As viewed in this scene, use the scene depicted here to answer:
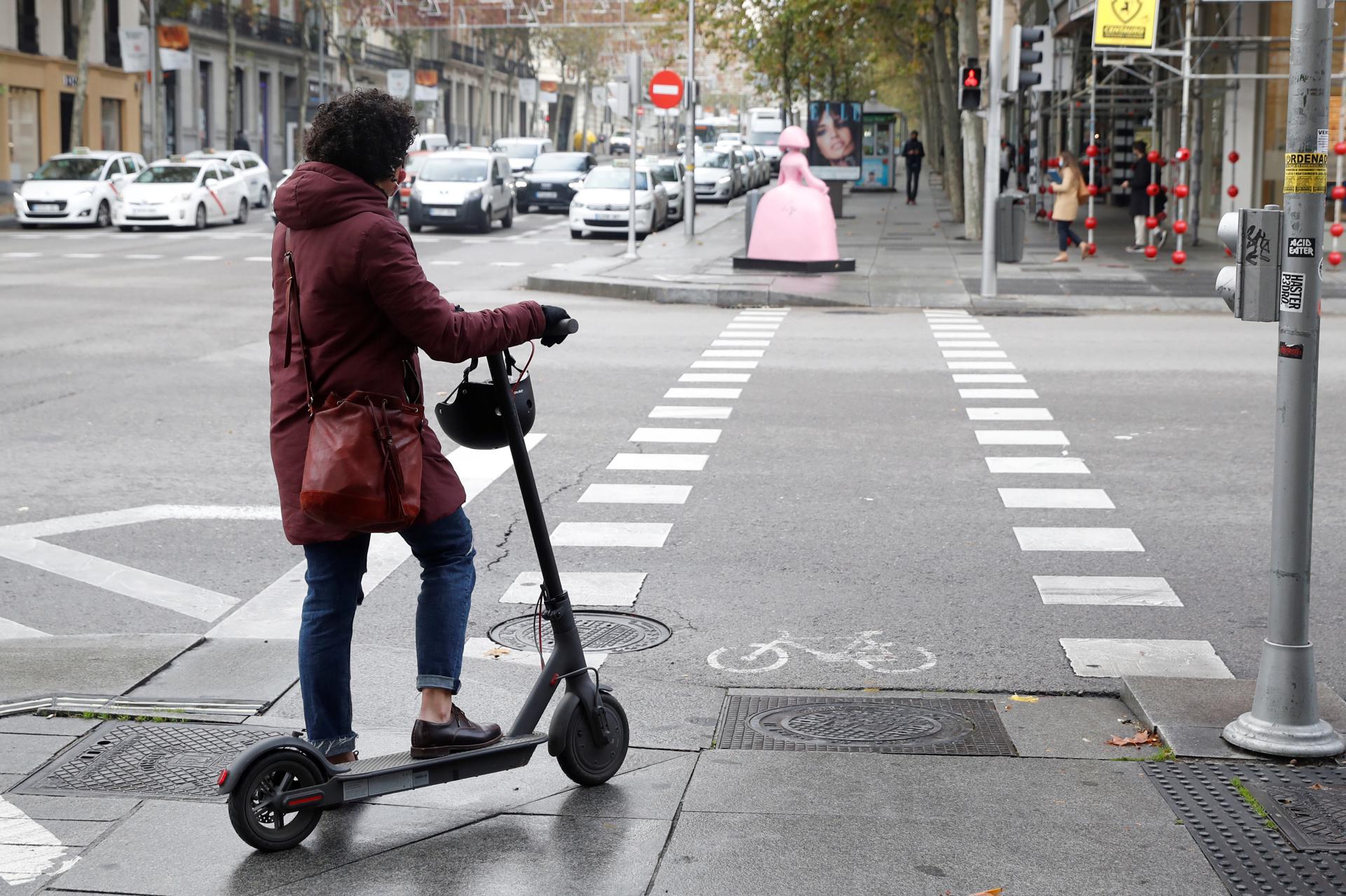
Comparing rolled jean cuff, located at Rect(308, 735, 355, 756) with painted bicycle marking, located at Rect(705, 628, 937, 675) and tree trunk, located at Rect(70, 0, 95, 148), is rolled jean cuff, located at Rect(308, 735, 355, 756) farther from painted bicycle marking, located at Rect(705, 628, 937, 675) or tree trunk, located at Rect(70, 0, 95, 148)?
tree trunk, located at Rect(70, 0, 95, 148)

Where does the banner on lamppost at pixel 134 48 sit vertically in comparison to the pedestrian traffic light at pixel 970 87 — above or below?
above

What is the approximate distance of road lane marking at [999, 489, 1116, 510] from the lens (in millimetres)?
8297

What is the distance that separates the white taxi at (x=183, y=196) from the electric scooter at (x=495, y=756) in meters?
32.1

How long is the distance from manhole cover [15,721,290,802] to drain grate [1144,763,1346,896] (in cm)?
248

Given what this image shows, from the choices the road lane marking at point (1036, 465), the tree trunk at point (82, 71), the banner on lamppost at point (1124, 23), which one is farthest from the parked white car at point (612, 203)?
the road lane marking at point (1036, 465)

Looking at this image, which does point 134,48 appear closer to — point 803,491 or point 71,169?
point 71,169

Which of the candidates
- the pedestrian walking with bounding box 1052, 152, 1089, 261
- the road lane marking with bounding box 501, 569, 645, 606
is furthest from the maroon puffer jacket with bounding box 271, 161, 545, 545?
the pedestrian walking with bounding box 1052, 152, 1089, 261

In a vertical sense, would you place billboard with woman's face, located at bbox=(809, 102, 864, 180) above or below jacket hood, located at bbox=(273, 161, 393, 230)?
above

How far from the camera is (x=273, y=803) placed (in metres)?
3.93

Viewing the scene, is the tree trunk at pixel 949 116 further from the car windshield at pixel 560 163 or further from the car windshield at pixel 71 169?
the car windshield at pixel 71 169

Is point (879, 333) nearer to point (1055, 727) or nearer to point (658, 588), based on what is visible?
point (658, 588)

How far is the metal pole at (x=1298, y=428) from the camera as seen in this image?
464 centimetres

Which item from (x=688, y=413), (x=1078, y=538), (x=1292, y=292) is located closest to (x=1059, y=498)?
(x=1078, y=538)

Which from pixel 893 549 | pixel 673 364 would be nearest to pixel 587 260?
pixel 673 364
